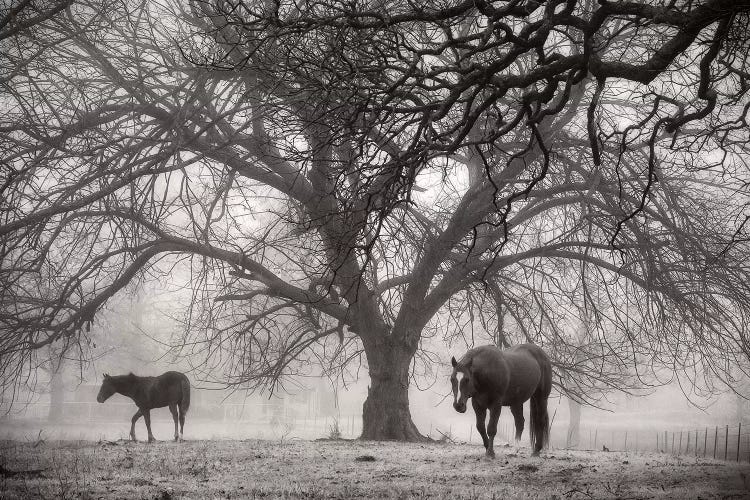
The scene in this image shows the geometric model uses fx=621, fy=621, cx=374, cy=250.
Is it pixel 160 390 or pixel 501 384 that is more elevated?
pixel 501 384

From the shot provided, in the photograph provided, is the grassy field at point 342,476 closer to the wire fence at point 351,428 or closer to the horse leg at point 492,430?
the horse leg at point 492,430

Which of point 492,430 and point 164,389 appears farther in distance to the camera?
point 164,389

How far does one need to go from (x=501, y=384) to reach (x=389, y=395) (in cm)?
416

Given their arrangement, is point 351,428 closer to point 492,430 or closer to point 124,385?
point 124,385

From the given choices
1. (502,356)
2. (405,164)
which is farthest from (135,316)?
(405,164)

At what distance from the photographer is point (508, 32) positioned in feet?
15.2

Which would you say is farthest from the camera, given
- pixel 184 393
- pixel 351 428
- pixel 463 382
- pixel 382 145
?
pixel 351 428

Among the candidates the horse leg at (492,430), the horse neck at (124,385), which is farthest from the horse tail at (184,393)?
the horse leg at (492,430)

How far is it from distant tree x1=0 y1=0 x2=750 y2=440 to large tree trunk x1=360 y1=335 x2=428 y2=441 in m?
0.05

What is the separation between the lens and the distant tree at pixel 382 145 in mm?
5047

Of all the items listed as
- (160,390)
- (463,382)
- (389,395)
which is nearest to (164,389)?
(160,390)

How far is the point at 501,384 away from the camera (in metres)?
9.23

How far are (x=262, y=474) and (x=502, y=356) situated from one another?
4119 millimetres

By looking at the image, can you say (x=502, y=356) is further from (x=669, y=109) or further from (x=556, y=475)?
(x=669, y=109)
